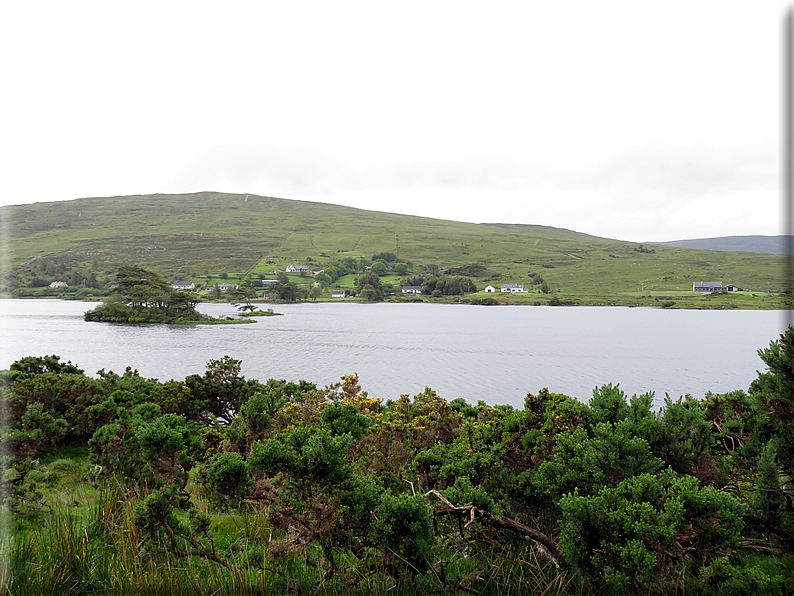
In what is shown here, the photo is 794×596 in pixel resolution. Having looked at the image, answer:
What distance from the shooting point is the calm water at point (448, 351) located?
95.8 ft

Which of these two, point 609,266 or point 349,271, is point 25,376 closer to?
point 349,271

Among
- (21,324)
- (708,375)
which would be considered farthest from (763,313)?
(21,324)

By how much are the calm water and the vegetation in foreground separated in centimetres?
1861

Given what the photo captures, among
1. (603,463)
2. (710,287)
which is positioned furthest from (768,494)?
(710,287)

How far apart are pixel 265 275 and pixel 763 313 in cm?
13043

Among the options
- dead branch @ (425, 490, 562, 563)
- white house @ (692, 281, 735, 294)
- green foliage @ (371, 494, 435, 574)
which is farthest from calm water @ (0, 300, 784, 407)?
white house @ (692, 281, 735, 294)

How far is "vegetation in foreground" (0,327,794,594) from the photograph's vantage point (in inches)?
132

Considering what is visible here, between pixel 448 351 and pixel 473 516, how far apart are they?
40.3m

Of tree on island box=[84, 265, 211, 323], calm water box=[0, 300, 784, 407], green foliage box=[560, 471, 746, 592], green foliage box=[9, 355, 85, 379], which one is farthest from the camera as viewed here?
tree on island box=[84, 265, 211, 323]

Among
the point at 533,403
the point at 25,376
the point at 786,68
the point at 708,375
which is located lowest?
the point at 708,375

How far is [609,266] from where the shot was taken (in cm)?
16088

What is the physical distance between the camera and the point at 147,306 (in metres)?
79.5

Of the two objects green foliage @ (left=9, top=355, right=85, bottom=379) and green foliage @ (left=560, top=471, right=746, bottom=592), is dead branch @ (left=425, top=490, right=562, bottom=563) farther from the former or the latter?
green foliage @ (left=9, top=355, right=85, bottom=379)

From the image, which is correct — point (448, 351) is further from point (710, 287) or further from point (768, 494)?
point (710, 287)
